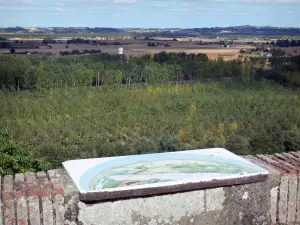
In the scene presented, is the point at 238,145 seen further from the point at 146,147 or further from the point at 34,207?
the point at 34,207

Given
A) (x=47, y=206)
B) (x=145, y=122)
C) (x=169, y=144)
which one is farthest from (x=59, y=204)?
(x=145, y=122)

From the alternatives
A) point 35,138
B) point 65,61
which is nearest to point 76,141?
point 35,138

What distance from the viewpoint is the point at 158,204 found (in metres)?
3.29

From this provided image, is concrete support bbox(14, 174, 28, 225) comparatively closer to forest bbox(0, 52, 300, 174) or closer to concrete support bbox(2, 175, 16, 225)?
concrete support bbox(2, 175, 16, 225)

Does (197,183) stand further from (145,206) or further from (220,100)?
(220,100)

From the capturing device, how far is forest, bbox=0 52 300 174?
65.0 feet

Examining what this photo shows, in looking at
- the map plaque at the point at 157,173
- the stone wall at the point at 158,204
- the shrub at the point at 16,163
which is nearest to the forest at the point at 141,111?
the shrub at the point at 16,163

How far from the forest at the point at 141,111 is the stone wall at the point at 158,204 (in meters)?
4.92

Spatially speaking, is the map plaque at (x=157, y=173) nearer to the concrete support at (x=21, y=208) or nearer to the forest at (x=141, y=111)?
the concrete support at (x=21, y=208)

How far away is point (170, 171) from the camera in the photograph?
3648mm

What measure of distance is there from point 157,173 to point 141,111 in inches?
1055

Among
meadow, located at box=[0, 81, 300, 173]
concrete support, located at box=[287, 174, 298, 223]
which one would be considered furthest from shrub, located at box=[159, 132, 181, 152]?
concrete support, located at box=[287, 174, 298, 223]

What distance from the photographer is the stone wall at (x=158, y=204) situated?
10.2ft

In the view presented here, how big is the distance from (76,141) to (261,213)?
1993 centimetres
